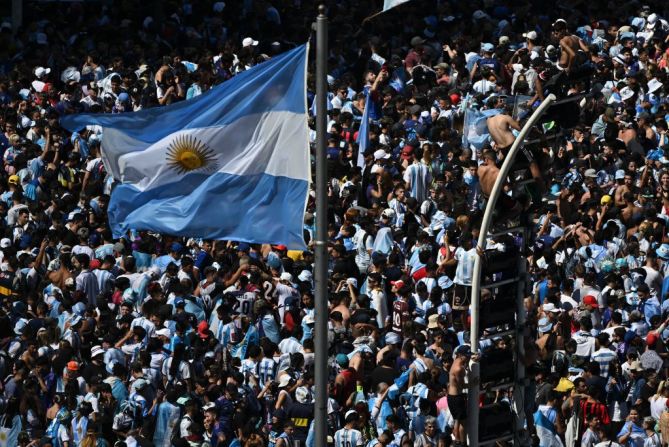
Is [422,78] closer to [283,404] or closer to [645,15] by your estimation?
[645,15]

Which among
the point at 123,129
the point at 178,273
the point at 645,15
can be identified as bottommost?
the point at 178,273

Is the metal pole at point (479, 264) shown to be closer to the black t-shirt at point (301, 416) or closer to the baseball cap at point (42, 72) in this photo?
the black t-shirt at point (301, 416)

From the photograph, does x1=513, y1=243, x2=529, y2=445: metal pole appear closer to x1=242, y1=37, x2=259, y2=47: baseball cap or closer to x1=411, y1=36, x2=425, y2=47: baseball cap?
x1=411, y1=36, x2=425, y2=47: baseball cap

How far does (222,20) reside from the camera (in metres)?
37.0

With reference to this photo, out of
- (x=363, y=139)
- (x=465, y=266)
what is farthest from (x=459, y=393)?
(x=363, y=139)

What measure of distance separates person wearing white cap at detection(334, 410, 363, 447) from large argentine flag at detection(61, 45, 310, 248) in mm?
5065

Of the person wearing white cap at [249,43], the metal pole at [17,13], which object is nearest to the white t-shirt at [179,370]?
the person wearing white cap at [249,43]

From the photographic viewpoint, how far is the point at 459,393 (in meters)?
18.0

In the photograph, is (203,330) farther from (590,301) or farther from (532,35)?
(532,35)

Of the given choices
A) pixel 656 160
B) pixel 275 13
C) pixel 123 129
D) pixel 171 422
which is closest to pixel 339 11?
pixel 275 13

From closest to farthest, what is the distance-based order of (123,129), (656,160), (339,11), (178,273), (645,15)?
(123,129), (178,273), (656,160), (645,15), (339,11)

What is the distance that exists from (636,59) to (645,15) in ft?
7.69

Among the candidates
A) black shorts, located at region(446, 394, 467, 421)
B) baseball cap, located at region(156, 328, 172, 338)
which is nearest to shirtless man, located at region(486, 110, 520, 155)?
black shorts, located at region(446, 394, 467, 421)

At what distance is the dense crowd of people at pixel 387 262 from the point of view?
2128cm
